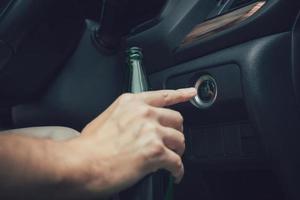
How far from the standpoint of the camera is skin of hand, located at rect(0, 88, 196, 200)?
20.1 inches

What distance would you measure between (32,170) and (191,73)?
0.49 metres

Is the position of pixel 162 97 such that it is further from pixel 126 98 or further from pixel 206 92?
pixel 206 92

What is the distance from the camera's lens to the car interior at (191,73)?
2.65 feet

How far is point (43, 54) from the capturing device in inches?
41.3

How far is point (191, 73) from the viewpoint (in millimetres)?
938

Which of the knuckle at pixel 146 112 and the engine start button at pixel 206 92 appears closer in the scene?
the knuckle at pixel 146 112

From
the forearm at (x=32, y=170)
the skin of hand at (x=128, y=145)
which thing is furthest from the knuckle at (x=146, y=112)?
the forearm at (x=32, y=170)

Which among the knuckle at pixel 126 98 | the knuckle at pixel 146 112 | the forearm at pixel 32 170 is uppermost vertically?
the knuckle at pixel 126 98

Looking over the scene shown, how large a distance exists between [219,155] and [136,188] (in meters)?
0.27

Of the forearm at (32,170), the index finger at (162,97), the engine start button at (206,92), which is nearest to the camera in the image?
the forearm at (32,170)

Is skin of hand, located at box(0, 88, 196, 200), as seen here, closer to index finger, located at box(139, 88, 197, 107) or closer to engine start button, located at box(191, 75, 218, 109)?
index finger, located at box(139, 88, 197, 107)

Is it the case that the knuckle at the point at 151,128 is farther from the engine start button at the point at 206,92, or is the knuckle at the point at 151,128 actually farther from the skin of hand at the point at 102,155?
the engine start button at the point at 206,92

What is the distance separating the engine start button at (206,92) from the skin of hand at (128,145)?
0.26 metres

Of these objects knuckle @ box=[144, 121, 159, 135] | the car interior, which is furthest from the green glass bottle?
knuckle @ box=[144, 121, 159, 135]
